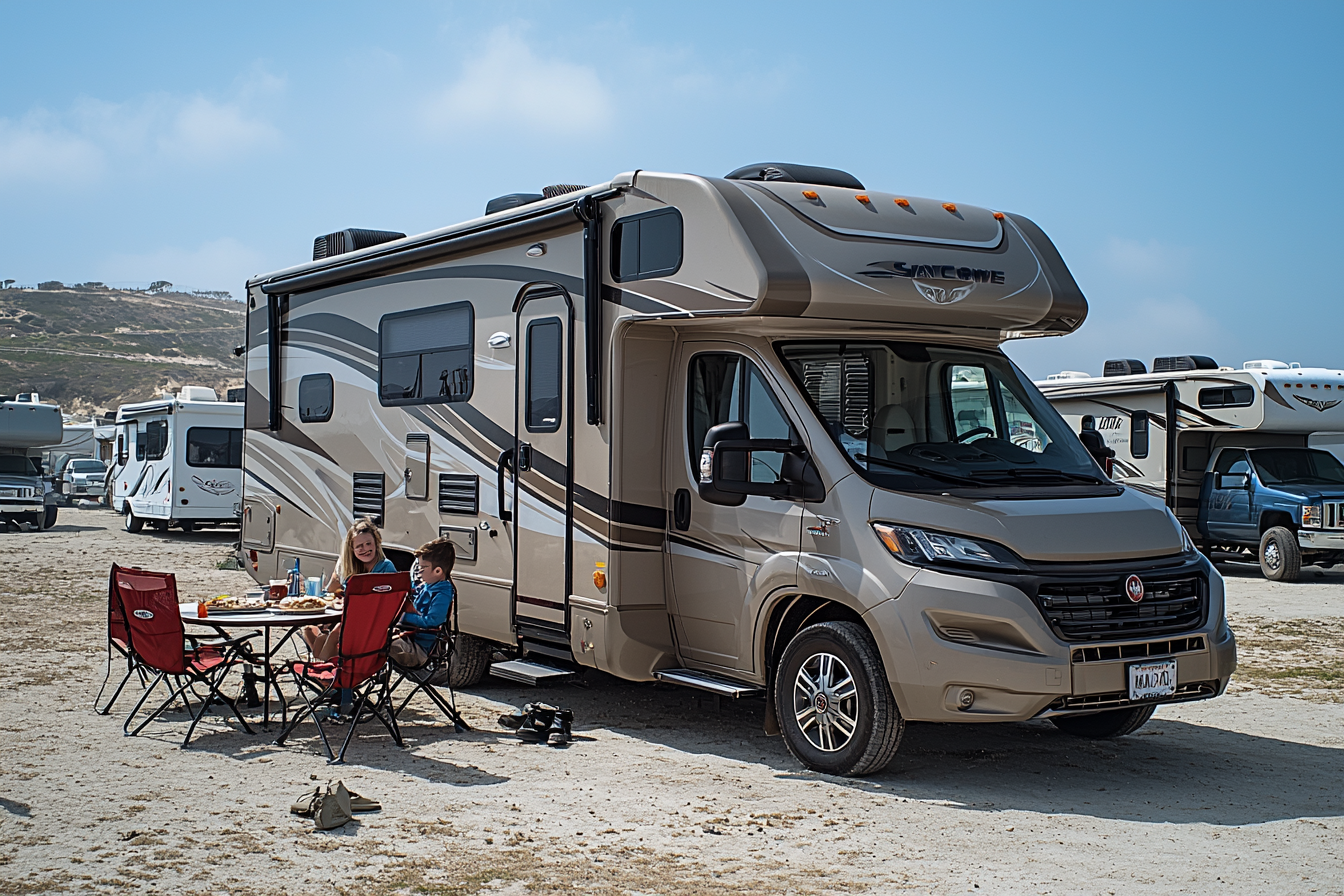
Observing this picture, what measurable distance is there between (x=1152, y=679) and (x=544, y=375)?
390cm

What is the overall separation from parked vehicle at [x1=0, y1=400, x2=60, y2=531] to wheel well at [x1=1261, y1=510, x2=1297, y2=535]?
74.2 ft

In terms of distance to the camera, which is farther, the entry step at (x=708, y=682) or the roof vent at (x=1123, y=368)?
the roof vent at (x=1123, y=368)

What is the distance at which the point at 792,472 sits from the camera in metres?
6.87

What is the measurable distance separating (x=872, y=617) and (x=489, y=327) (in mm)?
3521

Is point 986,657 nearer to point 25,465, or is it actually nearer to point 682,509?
point 682,509

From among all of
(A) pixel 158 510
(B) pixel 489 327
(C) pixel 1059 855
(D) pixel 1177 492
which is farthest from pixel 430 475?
(A) pixel 158 510

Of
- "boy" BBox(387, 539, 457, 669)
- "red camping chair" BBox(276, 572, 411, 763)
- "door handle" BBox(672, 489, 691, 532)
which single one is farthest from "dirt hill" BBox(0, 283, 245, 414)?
"door handle" BBox(672, 489, 691, 532)

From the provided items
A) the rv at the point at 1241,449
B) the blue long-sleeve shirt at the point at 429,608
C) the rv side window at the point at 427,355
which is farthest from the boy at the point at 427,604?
the rv at the point at 1241,449

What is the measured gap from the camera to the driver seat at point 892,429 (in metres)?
6.88

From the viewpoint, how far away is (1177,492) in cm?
1847

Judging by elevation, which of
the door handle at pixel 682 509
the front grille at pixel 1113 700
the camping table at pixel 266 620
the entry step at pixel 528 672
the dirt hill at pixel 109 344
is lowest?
the entry step at pixel 528 672

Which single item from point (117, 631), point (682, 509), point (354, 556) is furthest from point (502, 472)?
point (117, 631)

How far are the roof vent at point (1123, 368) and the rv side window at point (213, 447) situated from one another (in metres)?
15.1

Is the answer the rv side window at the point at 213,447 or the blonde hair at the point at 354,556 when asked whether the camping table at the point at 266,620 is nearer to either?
the blonde hair at the point at 354,556
